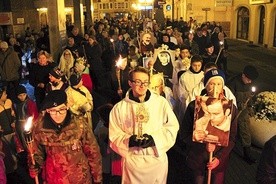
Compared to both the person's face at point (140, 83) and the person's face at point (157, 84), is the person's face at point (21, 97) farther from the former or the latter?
the person's face at point (140, 83)

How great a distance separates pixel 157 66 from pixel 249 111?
239cm

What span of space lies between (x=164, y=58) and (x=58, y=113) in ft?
16.9

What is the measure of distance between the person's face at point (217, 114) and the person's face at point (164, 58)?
4470mm

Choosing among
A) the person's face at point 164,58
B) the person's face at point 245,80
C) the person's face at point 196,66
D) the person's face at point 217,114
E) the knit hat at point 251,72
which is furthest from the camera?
the person's face at point 164,58

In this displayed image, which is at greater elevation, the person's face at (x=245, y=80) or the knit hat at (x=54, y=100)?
the knit hat at (x=54, y=100)

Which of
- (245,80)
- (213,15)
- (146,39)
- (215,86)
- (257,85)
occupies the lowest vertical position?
(257,85)

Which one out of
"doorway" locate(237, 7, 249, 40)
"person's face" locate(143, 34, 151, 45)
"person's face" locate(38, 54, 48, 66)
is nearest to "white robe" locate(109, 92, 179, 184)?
"person's face" locate(38, 54, 48, 66)

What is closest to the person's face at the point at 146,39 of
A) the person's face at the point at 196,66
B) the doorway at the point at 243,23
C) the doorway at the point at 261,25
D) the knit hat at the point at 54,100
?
the person's face at the point at 196,66

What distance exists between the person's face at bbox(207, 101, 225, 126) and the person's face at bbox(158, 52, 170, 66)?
14.7 ft

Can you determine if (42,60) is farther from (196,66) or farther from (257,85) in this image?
(257,85)

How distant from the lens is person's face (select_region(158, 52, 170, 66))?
8.63 m

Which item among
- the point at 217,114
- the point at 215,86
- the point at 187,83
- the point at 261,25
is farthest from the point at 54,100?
the point at 261,25

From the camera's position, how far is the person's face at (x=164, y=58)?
340 inches

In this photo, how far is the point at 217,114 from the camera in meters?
4.23
